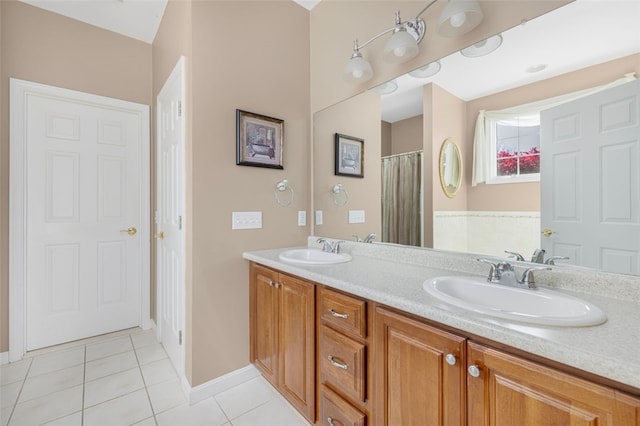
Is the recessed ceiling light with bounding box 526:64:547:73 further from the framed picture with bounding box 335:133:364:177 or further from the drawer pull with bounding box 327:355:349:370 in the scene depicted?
the drawer pull with bounding box 327:355:349:370

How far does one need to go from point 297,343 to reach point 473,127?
4.57 ft

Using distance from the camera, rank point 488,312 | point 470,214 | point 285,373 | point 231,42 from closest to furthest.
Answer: point 488,312, point 470,214, point 285,373, point 231,42

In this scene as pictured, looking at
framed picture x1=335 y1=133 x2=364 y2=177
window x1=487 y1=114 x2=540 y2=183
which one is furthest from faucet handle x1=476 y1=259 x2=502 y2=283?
framed picture x1=335 y1=133 x2=364 y2=177

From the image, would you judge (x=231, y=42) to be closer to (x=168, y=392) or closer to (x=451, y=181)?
(x=451, y=181)

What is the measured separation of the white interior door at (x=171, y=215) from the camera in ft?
6.07

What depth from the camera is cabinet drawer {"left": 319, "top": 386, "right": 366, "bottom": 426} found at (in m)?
1.14

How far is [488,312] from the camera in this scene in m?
0.79

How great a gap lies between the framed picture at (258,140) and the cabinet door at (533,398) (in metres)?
1.62

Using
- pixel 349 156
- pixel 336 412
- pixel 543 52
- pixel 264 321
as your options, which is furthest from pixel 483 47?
pixel 264 321

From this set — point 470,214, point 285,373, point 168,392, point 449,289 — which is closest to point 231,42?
point 470,214

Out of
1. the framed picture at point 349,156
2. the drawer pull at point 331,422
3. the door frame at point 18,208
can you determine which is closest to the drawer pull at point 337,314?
the drawer pull at point 331,422

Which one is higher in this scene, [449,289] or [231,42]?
[231,42]

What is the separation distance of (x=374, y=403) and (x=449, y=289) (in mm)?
526

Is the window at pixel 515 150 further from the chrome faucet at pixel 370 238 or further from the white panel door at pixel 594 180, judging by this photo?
the chrome faucet at pixel 370 238
